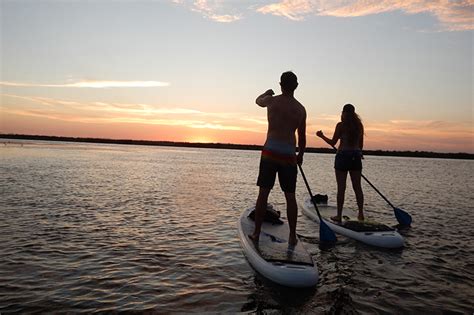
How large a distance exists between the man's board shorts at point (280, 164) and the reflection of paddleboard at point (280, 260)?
1105 mm

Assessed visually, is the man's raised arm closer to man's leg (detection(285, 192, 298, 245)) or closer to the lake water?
man's leg (detection(285, 192, 298, 245))

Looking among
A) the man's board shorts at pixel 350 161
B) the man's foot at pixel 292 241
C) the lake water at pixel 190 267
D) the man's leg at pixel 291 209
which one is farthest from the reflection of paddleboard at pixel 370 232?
the man's leg at pixel 291 209

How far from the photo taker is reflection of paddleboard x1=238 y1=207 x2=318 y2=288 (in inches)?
200

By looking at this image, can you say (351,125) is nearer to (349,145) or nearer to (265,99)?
(349,145)

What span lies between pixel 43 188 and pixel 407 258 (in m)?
15.6

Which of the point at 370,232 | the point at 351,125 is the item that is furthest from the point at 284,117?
the point at 370,232

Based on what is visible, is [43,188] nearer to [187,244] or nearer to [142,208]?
[142,208]

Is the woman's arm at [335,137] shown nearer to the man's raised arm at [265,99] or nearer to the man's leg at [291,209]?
the man's raised arm at [265,99]

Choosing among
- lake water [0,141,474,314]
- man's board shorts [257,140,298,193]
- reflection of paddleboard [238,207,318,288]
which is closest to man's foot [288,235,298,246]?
reflection of paddleboard [238,207,318,288]

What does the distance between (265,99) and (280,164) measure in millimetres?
1223

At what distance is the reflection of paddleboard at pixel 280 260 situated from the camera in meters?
5.08

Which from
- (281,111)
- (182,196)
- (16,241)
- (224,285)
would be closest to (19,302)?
(224,285)

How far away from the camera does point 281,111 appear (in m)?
5.86

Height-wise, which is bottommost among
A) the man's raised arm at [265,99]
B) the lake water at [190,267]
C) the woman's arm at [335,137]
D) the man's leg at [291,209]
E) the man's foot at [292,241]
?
the lake water at [190,267]
